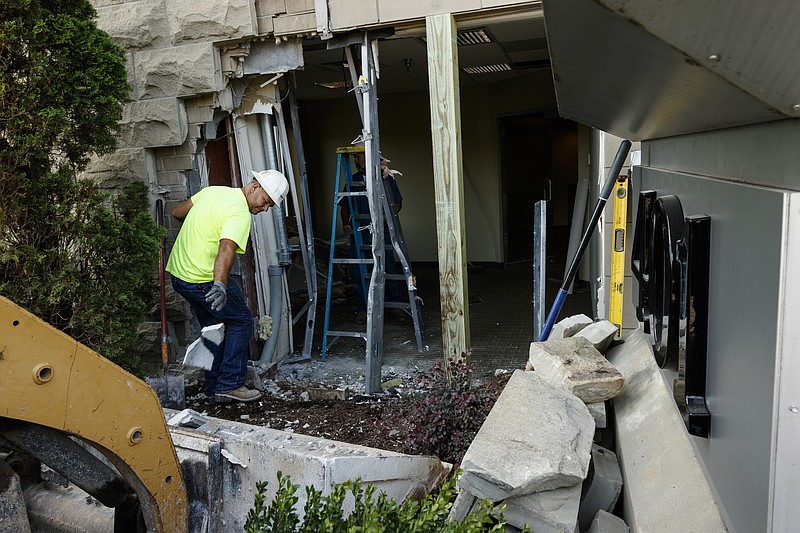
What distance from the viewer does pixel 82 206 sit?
13.4ft

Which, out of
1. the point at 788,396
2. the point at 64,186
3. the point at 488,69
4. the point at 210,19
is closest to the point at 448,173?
the point at 210,19

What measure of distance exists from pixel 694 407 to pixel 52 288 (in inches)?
147

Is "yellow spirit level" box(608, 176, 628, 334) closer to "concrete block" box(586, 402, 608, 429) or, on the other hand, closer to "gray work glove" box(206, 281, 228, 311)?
"concrete block" box(586, 402, 608, 429)

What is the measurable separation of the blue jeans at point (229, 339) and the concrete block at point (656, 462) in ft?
9.91

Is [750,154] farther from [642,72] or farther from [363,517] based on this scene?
[363,517]

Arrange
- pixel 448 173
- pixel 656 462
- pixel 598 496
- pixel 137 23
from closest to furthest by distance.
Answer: pixel 656 462 < pixel 598 496 < pixel 448 173 < pixel 137 23

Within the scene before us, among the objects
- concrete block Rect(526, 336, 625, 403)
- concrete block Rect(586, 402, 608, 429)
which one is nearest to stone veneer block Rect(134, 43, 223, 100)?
concrete block Rect(526, 336, 625, 403)

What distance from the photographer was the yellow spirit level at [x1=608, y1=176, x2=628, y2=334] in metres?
4.20

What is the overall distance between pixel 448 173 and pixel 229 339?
89.0 inches

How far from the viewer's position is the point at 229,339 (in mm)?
4965

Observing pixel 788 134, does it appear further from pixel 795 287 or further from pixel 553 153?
pixel 553 153

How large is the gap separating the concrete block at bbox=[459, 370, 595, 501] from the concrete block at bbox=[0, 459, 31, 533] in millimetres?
1511

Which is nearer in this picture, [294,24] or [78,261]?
[78,261]

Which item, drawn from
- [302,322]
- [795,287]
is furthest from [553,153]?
[795,287]
